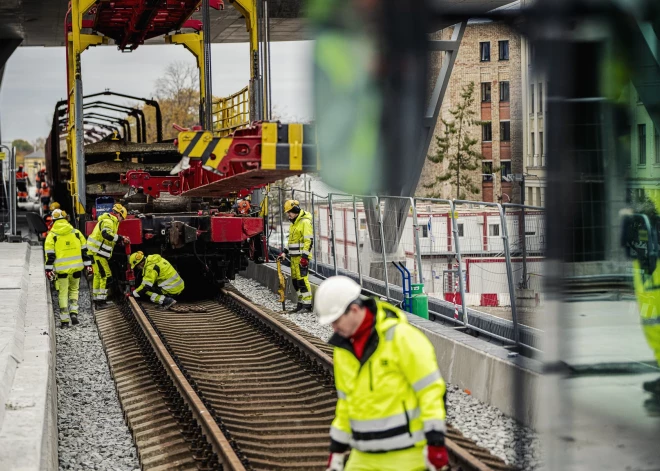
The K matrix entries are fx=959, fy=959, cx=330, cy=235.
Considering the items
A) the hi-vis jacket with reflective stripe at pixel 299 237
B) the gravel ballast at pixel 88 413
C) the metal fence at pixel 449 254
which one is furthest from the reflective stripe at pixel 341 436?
the hi-vis jacket with reflective stripe at pixel 299 237

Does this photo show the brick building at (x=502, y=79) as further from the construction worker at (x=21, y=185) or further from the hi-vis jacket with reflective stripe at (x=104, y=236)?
the construction worker at (x=21, y=185)

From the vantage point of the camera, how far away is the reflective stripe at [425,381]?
3.99 meters

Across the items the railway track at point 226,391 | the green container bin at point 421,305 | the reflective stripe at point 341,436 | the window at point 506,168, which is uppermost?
the window at point 506,168

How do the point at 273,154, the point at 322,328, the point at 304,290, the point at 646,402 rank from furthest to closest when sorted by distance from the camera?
the point at 304,290
the point at 322,328
the point at 273,154
the point at 646,402

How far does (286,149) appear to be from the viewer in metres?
6.21

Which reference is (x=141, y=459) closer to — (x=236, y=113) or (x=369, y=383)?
(x=369, y=383)

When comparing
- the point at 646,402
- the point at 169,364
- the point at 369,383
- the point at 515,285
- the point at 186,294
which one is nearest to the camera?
the point at 646,402

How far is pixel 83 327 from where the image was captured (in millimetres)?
13922

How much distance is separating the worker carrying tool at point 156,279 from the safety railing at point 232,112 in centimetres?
232

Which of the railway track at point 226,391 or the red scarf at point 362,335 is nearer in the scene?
the red scarf at point 362,335

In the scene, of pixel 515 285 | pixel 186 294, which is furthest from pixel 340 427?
pixel 186 294

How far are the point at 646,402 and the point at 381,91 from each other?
3.28 feet

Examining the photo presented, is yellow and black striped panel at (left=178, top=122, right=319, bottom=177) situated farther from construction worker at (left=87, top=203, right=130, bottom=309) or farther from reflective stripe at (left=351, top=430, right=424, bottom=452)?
construction worker at (left=87, top=203, right=130, bottom=309)

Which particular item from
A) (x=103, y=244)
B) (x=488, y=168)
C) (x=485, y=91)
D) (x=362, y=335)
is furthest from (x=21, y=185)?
(x=485, y=91)
